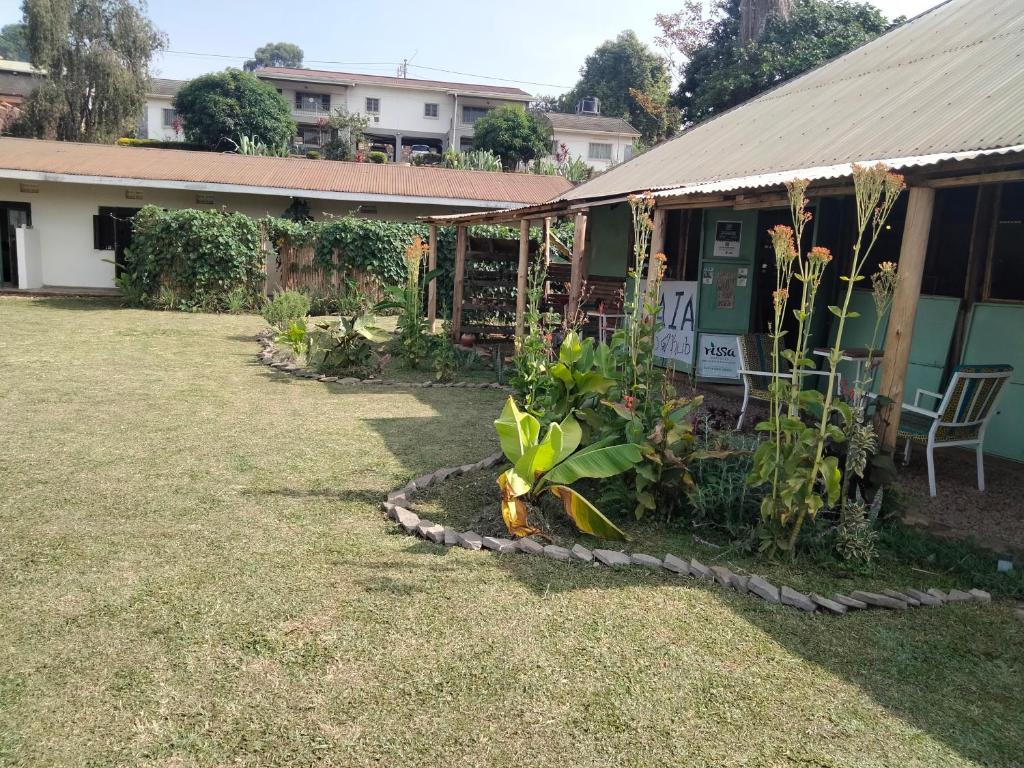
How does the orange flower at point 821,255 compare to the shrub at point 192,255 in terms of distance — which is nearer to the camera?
the orange flower at point 821,255

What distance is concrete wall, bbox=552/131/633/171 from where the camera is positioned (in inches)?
2082

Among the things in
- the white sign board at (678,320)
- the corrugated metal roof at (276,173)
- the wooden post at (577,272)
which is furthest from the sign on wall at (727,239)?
the corrugated metal roof at (276,173)

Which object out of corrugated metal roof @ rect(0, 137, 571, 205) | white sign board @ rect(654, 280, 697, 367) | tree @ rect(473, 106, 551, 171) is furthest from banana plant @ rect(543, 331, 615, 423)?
tree @ rect(473, 106, 551, 171)

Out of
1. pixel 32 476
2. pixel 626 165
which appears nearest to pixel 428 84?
pixel 626 165

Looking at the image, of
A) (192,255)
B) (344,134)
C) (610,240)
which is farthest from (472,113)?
(610,240)

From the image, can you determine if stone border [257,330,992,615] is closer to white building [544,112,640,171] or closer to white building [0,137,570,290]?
white building [0,137,570,290]

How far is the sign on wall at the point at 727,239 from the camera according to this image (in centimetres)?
975

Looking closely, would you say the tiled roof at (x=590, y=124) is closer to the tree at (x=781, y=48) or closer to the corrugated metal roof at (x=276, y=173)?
the tree at (x=781, y=48)

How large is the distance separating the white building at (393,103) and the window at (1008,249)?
4901 centimetres

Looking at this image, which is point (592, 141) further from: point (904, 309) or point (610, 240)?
point (904, 309)

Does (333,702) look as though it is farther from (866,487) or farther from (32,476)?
(32,476)

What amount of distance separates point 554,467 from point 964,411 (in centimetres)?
305

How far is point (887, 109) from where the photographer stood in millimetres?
7730

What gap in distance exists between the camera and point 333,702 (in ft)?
9.20
